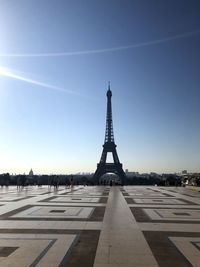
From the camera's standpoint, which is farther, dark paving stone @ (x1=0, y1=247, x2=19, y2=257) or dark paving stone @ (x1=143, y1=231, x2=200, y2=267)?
dark paving stone @ (x1=0, y1=247, x2=19, y2=257)

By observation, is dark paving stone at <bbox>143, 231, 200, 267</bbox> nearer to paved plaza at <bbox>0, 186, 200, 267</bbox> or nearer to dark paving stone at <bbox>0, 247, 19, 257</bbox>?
paved plaza at <bbox>0, 186, 200, 267</bbox>

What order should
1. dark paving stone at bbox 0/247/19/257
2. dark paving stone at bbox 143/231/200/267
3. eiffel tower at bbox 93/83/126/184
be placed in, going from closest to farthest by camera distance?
1. dark paving stone at bbox 143/231/200/267
2. dark paving stone at bbox 0/247/19/257
3. eiffel tower at bbox 93/83/126/184

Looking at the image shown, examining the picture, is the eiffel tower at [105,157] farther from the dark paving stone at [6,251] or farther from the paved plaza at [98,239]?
the dark paving stone at [6,251]

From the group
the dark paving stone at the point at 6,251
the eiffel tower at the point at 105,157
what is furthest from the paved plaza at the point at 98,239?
the eiffel tower at the point at 105,157

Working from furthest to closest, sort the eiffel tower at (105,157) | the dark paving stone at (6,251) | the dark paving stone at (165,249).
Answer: the eiffel tower at (105,157) < the dark paving stone at (6,251) < the dark paving stone at (165,249)

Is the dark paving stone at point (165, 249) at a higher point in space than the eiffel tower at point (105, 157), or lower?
lower

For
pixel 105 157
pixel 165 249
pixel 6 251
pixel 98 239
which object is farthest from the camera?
pixel 105 157

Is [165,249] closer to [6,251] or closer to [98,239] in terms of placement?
[98,239]

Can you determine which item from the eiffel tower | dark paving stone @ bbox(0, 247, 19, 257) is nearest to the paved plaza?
dark paving stone @ bbox(0, 247, 19, 257)

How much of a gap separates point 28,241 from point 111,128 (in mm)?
100159

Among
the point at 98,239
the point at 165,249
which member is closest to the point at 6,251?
the point at 98,239

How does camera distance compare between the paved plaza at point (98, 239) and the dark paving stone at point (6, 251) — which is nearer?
the paved plaza at point (98, 239)

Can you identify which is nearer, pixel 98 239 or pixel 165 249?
pixel 165 249

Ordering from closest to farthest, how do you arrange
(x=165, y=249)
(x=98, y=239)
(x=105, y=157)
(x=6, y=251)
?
(x=6, y=251)
(x=165, y=249)
(x=98, y=239)
(x=105, y=157)
